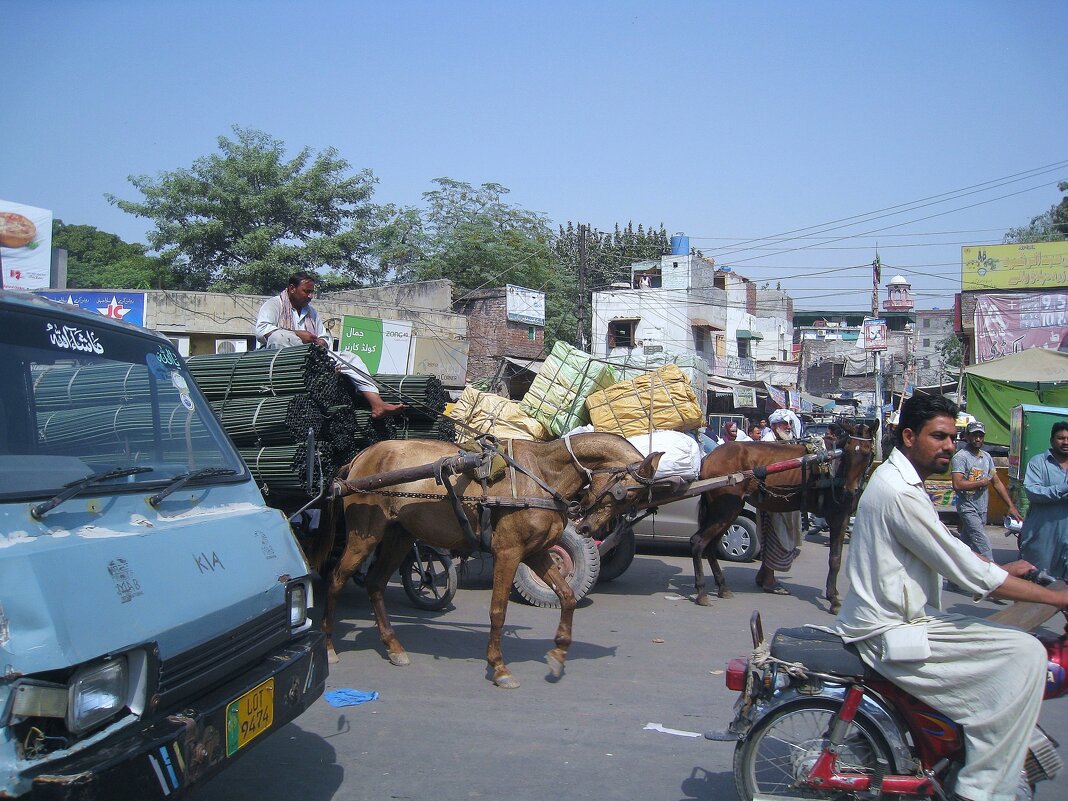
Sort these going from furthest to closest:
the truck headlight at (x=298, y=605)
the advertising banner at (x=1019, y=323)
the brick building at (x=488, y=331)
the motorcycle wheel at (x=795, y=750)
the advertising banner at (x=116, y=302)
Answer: the brick building at (x=488, y=331) → the advertising banner at (x=1019, y=323) → the advertising banner at (x=116, y=302) → the truck headlight at (x=298, y=605) → the motorcycle wheel at (x=795, y=750)

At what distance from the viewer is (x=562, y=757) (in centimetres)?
471

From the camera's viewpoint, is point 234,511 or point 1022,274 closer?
point 234,511

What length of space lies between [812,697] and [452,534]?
3507 millimetres

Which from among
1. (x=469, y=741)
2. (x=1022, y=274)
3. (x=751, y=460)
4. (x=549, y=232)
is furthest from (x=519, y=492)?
(x=549, y=232)

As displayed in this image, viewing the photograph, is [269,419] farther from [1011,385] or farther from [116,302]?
[1011,385]

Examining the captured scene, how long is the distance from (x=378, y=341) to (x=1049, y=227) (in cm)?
3482

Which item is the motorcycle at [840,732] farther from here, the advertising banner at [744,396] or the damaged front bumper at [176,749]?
the advertising banner at [744,396]

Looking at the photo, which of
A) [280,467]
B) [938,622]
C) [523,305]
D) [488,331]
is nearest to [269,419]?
[280,467]

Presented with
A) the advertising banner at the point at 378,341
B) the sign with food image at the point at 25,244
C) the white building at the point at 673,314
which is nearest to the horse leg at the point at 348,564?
the advertising banner at the point at 378,341

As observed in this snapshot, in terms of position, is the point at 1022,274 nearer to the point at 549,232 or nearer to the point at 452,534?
the point at 549,232

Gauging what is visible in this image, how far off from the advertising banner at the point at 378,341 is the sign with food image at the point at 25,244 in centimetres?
793

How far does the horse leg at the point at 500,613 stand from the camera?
5.98m

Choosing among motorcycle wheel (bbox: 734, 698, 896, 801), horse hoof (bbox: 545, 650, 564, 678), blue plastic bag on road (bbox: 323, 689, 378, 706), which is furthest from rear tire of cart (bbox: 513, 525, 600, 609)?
motorcycle wheel (bbox: 734, 698, 896, 801)

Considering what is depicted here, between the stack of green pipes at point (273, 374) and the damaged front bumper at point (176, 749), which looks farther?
the stack of green pipes at point (273, 374)
